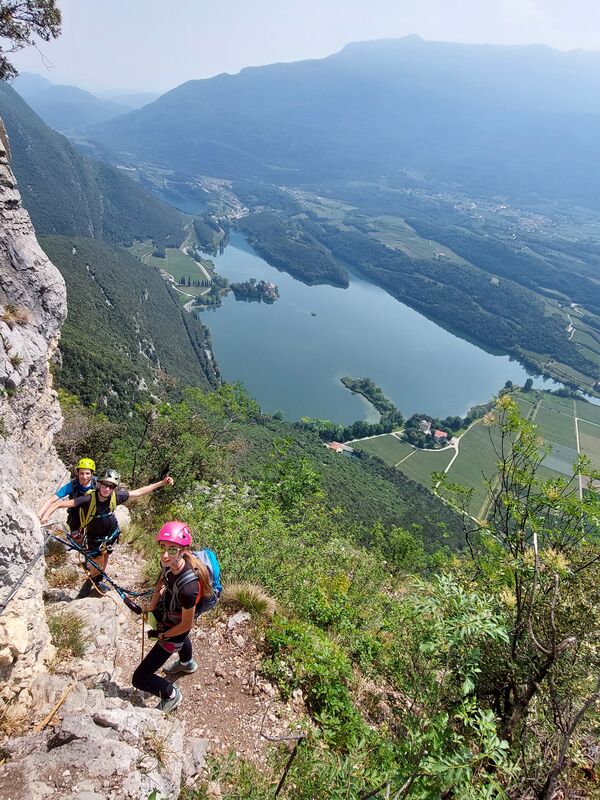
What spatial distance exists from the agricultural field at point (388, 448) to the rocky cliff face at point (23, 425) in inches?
2674

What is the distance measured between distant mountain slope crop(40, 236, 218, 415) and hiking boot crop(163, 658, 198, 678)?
111 feet

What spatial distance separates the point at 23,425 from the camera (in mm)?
6594

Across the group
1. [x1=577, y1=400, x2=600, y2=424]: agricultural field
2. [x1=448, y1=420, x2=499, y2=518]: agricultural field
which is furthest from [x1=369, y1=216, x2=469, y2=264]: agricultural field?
[x1=448, y1=420, x2=499, y2=518]: agricultural field

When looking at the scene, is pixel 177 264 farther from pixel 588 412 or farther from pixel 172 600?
pixel 172 600

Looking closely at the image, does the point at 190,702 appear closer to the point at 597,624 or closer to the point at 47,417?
the point at 597,624

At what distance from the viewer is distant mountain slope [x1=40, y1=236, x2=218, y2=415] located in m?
40.2

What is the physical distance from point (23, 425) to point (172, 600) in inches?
185

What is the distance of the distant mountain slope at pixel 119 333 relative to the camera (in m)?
40.2

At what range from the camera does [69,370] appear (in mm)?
37969

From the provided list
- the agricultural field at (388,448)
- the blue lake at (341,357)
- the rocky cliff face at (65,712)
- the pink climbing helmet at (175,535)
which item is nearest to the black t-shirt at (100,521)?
the rocky cliff face at (65,712)

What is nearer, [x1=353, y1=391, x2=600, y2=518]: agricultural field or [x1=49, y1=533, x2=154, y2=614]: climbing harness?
[x1=49, y1=533, x2=154, y2=614]: climbing harness

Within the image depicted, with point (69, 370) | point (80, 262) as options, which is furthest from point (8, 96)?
point (69, 370)

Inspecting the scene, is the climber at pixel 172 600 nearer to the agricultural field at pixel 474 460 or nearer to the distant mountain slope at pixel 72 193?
the agricultural field at pixel 474 460

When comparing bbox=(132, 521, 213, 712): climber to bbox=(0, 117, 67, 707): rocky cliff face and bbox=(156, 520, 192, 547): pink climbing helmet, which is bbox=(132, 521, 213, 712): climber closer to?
bbox=(156, 520, 192, 547): pink climbing helmet
